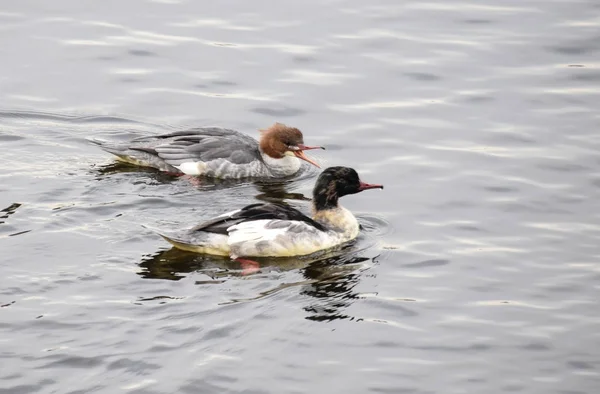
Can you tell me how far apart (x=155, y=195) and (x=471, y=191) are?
3794 millimetres

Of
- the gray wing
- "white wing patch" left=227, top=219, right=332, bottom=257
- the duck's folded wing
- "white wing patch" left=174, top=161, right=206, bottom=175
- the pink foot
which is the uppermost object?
the gray wing

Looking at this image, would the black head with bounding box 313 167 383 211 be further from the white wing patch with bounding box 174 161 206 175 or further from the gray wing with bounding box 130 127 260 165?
the white wing patch with bounding box 174 161 206 175

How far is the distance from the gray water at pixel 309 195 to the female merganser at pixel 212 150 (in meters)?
0.27

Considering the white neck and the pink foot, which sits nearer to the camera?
the pink foot

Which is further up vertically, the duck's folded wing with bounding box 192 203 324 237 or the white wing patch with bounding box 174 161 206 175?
the white wing patch with bounding box 174 161 206 175

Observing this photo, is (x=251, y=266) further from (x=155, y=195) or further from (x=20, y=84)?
(x=20, y=84)

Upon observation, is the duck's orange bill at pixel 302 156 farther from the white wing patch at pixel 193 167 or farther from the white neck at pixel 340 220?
the white neck at pixel 340 220

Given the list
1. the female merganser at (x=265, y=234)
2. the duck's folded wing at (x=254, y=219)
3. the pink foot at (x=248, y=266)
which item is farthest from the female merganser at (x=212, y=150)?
the pink foot at (x=248, y=266)

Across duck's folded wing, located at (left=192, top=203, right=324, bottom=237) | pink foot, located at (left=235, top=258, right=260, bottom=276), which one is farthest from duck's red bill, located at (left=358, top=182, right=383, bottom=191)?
pink foot, located at (left=235, top=258, right=260, bottom=276)

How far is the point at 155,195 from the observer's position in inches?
554

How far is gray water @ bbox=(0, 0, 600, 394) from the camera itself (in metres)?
10.3

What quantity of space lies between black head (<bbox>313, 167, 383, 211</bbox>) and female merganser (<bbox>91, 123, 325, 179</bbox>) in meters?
1.68

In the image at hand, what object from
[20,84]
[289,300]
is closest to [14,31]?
[20,84]

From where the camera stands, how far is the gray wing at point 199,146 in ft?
49.0
